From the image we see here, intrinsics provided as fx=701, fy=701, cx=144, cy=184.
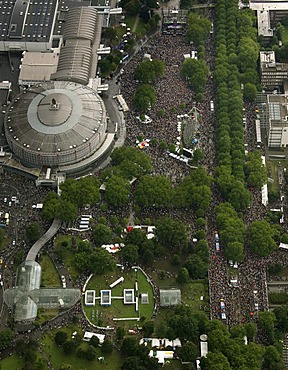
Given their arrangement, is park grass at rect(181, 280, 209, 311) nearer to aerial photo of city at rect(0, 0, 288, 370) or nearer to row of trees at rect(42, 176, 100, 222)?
aerial photo of city at rect(0, 0, 288, 370)

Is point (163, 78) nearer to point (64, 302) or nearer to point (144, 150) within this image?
point (144, 150)

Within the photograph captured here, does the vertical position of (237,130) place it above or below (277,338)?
above

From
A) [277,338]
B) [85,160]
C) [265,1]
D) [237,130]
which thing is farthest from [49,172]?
[265,1]

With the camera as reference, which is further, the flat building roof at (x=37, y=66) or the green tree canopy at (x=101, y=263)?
the flat building roof at (x=37, y=66)

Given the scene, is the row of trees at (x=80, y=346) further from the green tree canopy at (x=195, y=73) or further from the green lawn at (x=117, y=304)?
the green tree canopy at (x=195, y=73)

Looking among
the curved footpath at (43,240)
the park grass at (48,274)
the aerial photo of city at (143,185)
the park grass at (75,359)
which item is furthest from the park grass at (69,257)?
the park grass at (75,359)

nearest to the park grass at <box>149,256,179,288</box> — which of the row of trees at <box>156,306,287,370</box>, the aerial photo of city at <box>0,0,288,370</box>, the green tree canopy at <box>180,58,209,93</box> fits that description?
the aerial photo of city at <box>0,0,288,370</box>
